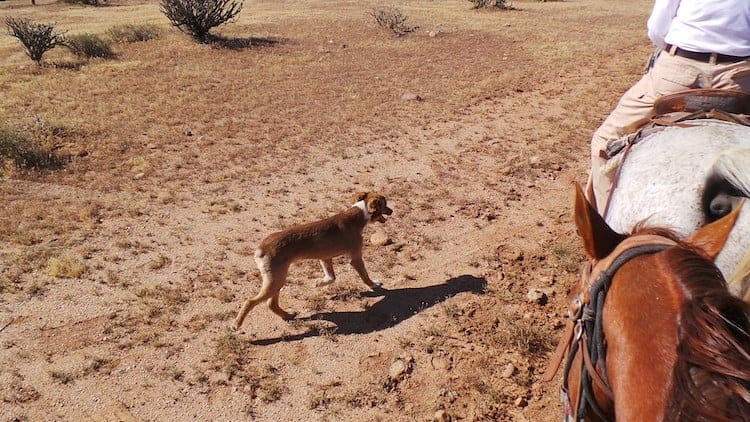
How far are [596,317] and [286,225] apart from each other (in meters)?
4.79

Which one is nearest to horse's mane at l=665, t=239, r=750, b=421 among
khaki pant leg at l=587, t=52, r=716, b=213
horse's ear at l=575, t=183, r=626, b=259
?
horse's ear at l=575, t=183, r=626, b=259

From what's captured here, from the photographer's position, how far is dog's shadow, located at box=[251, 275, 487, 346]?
173 inches

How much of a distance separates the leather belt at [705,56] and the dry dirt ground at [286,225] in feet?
7.23

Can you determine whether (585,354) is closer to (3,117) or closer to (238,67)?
(3,117)

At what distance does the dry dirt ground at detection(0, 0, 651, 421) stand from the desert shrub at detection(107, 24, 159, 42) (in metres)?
2.87

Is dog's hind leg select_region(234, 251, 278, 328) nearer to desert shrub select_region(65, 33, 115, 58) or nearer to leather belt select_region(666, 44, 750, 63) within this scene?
leather belt select_region(666, 44, 750, 63)

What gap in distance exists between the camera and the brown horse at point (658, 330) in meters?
1.09

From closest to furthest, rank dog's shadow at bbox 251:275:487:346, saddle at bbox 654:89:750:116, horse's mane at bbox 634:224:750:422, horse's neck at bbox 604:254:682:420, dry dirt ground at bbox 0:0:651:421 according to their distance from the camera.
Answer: horse's mane at bbox 634:224:750:422, horse's neck at bbox 604:254:682:420, saddle at bbox 654:89:750:116, dry dirt ground at bbox 0:0:651:421, dog's shadow at bbox 251:275:487:346

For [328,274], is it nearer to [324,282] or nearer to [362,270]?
[324,282]

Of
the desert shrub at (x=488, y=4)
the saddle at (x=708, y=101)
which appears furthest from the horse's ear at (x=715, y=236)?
the desert shrub at (x=488, y=4)

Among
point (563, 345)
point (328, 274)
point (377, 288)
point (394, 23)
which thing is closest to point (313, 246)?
point (328, 274)

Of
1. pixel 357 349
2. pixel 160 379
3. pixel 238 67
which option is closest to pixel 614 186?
pixel 357 349

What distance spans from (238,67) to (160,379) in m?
10.5

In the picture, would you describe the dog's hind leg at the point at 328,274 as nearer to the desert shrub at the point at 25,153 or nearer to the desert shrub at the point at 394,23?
the desert shrub at the point at 25,153
